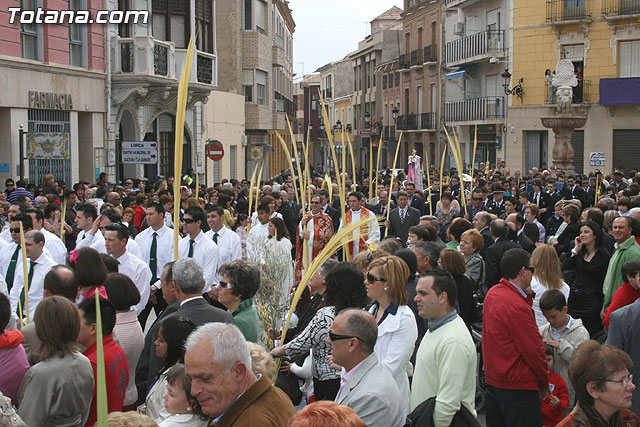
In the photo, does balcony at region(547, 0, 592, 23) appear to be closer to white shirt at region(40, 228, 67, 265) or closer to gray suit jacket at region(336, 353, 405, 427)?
white shirt at region(40, 228, 67, 265)

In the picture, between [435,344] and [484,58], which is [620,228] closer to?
[435,344]

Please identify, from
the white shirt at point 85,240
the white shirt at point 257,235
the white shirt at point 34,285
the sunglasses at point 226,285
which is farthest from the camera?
the white shirt at point 85,240

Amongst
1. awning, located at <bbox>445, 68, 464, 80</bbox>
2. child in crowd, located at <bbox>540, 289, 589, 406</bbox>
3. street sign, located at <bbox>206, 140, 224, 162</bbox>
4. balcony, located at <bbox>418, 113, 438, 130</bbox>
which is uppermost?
awning, located at <bbox>445, 68, 464, 80</bbox>

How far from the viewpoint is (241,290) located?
5.77 meters

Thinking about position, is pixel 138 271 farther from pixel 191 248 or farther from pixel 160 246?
pixel 160 246

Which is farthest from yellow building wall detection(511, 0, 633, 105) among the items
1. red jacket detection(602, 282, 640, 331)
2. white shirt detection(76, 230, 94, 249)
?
red jacket detection(602, 282, 640, 331)

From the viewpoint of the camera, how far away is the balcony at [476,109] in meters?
38.5

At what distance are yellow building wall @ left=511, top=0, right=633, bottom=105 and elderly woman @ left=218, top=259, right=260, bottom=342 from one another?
31.7 m

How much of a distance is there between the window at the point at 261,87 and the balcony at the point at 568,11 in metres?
13.8

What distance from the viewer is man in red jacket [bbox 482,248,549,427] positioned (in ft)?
17.6

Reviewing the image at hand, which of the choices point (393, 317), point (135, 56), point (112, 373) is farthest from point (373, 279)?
point (135, 56)

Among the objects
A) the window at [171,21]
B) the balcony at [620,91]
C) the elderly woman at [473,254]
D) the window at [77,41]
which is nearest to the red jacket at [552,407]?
the elderly woman at [473,254]

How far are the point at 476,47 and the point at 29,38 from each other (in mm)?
25257

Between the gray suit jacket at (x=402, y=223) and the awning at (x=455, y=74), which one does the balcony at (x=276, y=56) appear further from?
the gray suit jacket at (x=402, y=223)
